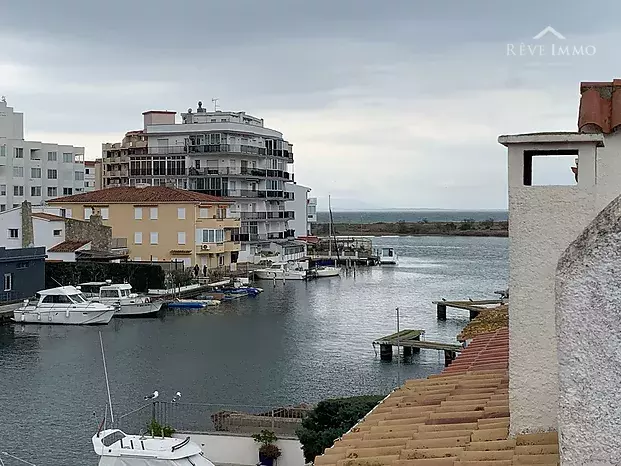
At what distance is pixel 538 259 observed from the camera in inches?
189

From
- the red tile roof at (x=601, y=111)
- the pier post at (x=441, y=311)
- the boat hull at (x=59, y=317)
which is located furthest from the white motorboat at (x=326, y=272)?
the red tile roof at (x=601, y=111)

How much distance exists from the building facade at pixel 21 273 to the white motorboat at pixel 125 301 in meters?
3.16

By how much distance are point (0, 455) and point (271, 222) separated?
58409mm

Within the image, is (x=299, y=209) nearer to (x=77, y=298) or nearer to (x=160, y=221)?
(x=160, y=221)

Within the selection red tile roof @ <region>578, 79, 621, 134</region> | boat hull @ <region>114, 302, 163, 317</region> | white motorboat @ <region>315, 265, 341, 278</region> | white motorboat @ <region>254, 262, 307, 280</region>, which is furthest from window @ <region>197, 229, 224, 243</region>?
red tile roof @ <region>578, 79, 621, 134</region>

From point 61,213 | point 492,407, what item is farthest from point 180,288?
Result: point 492,407

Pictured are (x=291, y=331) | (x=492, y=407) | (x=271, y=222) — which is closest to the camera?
(x=492, y=407)

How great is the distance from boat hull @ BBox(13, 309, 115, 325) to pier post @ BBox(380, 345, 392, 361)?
49.3 ft

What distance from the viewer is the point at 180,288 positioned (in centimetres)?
5500

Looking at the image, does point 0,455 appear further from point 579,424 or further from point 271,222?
point 271,222

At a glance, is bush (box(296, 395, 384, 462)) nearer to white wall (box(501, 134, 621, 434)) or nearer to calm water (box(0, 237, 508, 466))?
calm water (box(0, 237, 508, 466))

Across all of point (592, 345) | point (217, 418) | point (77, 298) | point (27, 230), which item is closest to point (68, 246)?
point (27, 230)

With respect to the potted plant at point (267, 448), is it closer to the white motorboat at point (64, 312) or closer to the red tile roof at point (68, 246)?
the white motorboat at point (64, 312)

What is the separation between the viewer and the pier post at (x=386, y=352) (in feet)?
110
